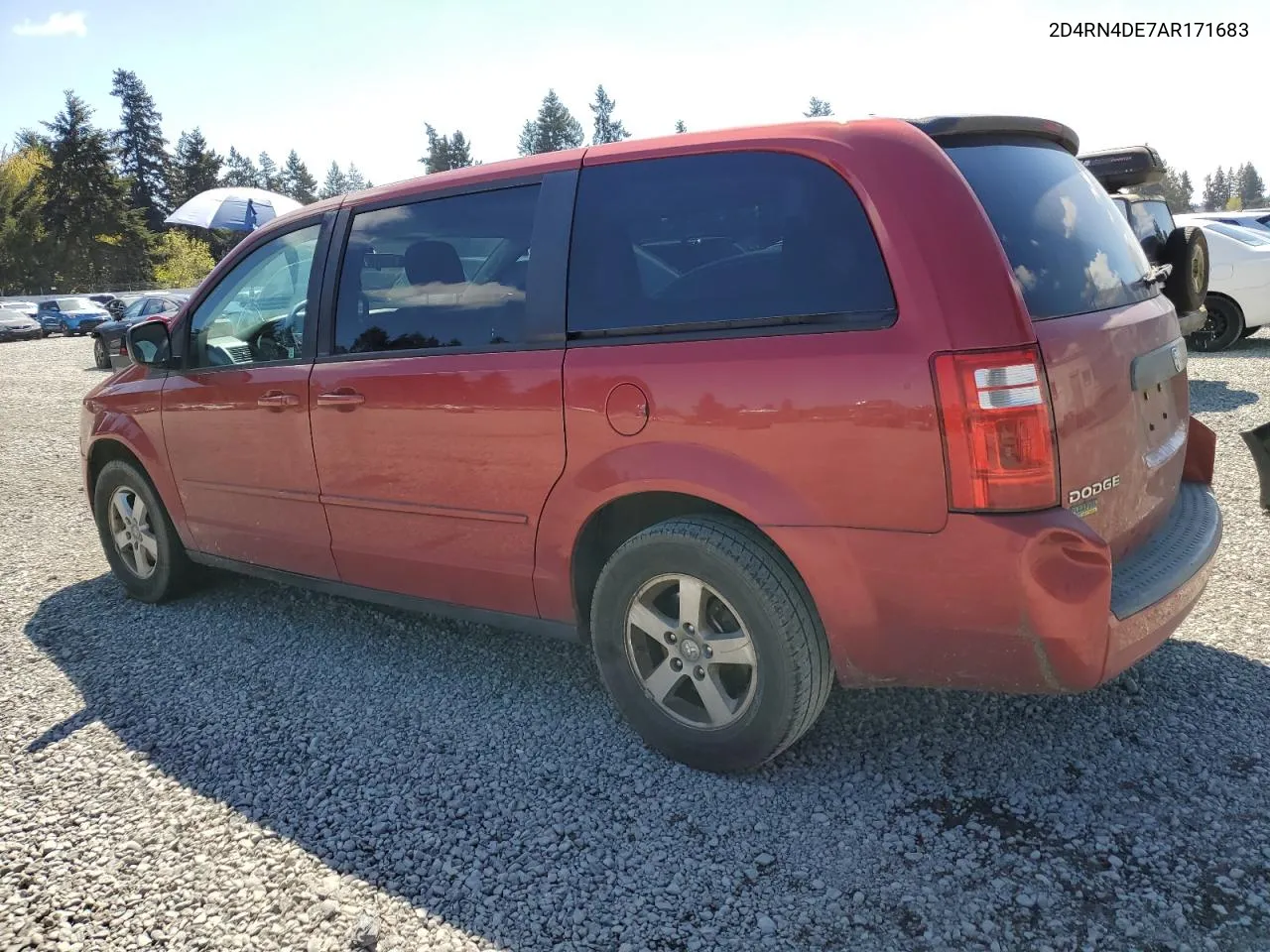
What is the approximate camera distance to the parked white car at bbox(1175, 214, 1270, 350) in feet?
34.1

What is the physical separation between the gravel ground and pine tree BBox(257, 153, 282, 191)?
130 m

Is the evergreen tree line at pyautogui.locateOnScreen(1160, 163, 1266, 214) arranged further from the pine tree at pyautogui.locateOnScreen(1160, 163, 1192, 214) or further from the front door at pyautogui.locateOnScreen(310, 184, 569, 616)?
the front door at pyautogui.locateOnScreen(310, 184, 569, 616)

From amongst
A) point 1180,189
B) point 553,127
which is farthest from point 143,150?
point 1180,189

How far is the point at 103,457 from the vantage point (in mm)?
5098

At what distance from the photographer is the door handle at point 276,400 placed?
383 centimetres

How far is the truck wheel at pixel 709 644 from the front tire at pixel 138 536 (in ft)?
9.05

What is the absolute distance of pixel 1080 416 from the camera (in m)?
2.46

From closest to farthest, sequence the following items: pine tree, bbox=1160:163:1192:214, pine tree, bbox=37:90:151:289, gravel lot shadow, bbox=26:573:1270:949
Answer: gravel lot shadow, bbox=26:573:1270:949, pine tree, bbox=37:90:151:289, pine tree, bbox=1160:163:1192:214

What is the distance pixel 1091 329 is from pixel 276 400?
3.01 metres

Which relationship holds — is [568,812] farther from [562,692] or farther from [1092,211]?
[1092,211]

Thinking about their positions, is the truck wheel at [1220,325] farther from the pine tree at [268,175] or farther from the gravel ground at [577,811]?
the pine tree at [268,175]

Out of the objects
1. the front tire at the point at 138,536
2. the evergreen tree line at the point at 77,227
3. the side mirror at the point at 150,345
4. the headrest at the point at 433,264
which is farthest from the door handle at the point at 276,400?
the evergreen tree line at the point at 77,227

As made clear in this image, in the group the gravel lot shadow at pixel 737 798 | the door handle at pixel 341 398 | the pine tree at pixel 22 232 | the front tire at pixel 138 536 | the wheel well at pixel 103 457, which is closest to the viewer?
the gravel lot shadow at pixel 737 798

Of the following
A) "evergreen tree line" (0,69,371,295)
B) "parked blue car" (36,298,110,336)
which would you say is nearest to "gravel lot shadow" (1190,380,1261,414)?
"parked blue car" (36,298,110,336)
